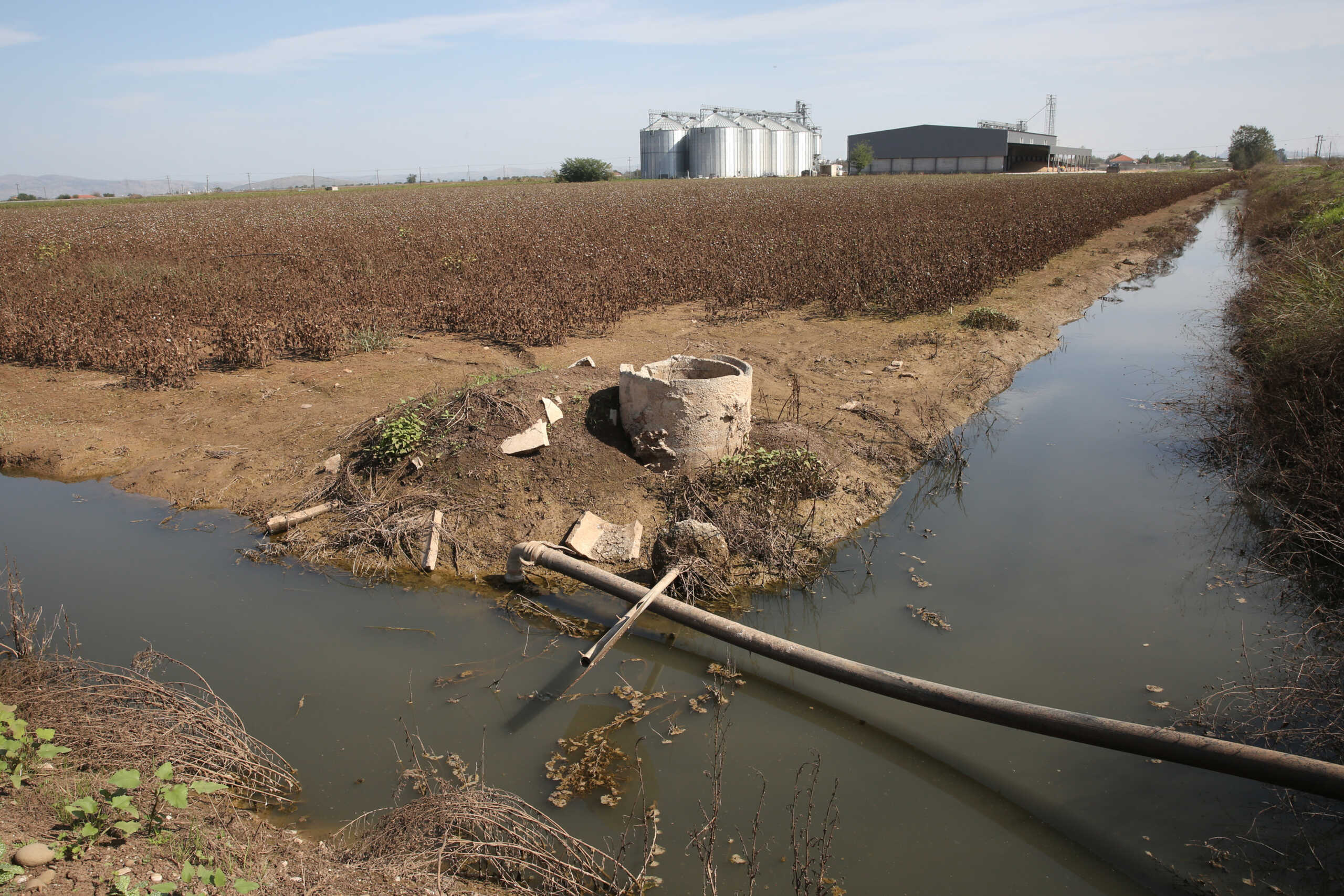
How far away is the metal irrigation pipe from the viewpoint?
284cm

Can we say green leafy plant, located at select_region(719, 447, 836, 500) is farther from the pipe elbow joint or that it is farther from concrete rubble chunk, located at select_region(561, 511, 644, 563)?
the pipe elbow joint

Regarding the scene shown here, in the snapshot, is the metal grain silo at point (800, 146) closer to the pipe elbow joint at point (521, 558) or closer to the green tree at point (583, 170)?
the green tree at point (583, 170)

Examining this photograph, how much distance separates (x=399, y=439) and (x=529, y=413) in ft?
3.43

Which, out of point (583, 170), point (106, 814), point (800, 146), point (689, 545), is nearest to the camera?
point (106, 814)

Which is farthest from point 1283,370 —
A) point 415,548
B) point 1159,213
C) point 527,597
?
point 1159,213

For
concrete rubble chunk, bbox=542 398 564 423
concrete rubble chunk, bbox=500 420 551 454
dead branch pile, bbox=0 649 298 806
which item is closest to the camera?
dead branch pile, bbox=0 649 298 806

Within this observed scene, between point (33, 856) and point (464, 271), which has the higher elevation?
point (464, 271)

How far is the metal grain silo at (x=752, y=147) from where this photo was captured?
232 feet

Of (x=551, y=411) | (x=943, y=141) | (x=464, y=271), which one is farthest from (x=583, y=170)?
(x=551, y=411)

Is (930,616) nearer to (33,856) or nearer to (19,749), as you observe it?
(33,856)

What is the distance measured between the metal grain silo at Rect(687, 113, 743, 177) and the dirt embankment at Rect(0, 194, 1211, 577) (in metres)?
61.2

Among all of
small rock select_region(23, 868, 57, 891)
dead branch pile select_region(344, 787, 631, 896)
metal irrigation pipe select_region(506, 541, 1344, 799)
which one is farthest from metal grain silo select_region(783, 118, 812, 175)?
small rock select_region(23, 868, 57, 891)

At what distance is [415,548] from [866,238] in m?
13.9

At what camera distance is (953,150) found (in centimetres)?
7238
